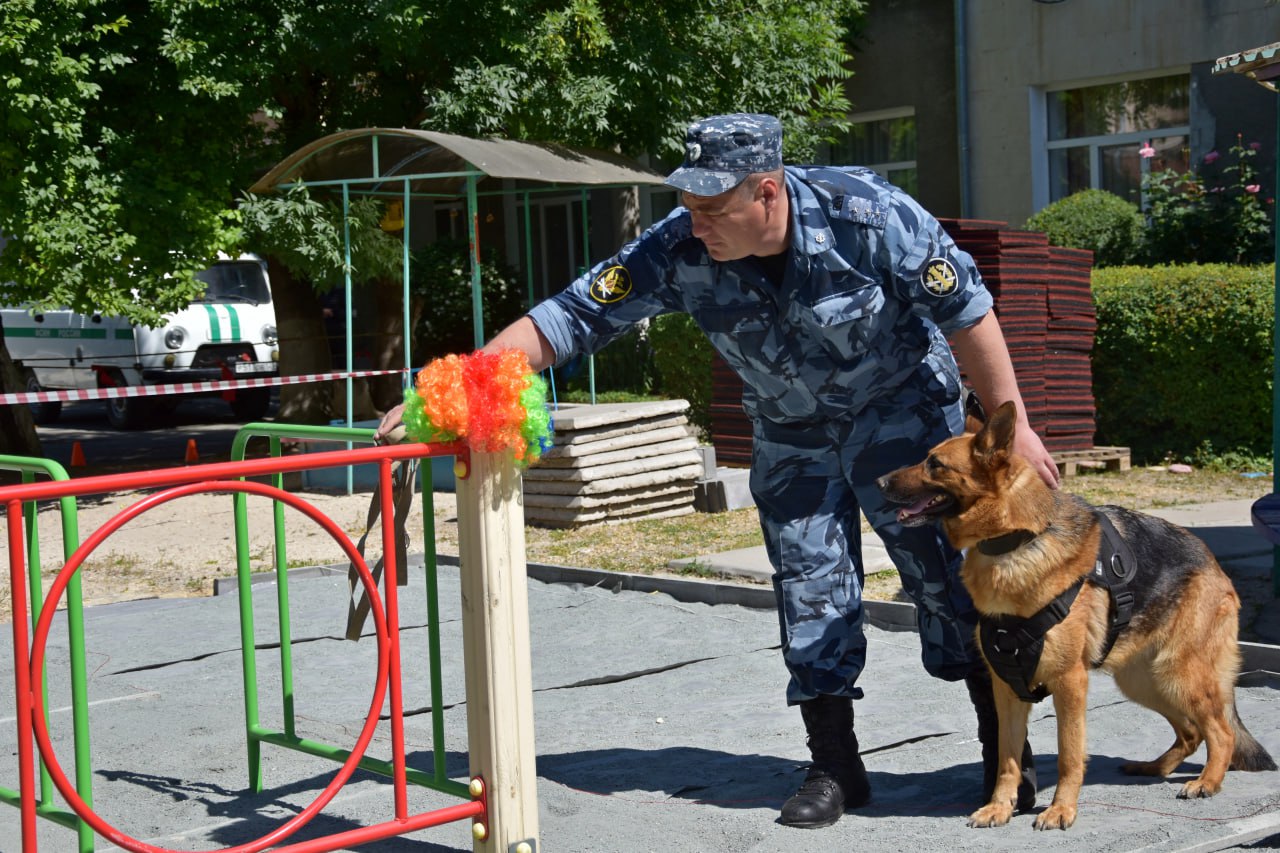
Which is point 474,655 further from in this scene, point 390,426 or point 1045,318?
point 1045,318

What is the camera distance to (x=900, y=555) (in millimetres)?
4262

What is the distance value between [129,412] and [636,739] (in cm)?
1619

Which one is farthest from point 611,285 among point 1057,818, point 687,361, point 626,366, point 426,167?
point 626,366

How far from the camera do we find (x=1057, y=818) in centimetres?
394

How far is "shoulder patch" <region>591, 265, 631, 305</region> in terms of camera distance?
165 inches

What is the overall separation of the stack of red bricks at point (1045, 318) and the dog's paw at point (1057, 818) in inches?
288

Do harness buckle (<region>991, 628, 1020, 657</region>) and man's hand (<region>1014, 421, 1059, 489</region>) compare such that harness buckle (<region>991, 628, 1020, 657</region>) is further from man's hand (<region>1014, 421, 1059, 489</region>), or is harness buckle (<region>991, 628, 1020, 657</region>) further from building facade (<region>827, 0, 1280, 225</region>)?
building facade (<region>827, 0, 1280, 225</region>)

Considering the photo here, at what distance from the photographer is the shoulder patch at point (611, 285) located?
13.8 feet

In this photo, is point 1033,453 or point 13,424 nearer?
point 1033,453

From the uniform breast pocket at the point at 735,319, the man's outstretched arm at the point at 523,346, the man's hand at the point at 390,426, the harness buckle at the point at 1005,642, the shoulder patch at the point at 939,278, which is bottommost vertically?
the harness buckle at the point at 1005,642

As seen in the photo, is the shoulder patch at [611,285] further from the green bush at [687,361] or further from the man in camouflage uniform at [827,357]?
the green bush at [687,361]

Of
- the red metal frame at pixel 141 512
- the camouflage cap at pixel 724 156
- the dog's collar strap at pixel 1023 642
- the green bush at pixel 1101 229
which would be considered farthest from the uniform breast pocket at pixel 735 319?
A: the green bush at pixel 1101 229

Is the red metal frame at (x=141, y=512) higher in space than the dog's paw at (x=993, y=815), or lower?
higher

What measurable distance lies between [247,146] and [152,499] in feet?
35.0
